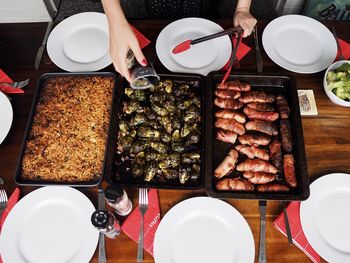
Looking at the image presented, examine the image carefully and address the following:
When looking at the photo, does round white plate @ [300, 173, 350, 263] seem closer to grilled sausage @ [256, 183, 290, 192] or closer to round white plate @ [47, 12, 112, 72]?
grilled sausage @ [256, 183, 290, 192]

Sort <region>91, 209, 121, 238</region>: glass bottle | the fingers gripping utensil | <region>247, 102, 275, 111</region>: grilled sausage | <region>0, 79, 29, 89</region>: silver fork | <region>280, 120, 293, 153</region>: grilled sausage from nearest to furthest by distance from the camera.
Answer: <region>91, 209, 121, 238</region>: glass bottle
the fingers gripping utensil
<region>280, 120, 293, 153</region>: grilled sausage
<region>247, 102, 275, 111</region>: grilled sausage
<region>0, 79, 29, 89</region>: silver fork

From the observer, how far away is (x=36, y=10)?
133 inches

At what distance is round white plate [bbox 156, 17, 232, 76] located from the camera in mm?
1824

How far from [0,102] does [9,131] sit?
0.60 feet

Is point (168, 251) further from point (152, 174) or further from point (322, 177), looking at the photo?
point (322, 177)

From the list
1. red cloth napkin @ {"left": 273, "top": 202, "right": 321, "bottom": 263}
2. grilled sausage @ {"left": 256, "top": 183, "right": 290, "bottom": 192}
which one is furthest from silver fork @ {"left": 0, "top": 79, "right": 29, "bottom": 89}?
red cloth napkin @ {"left": 273, "top": 202, "right": 321, "bottom": 263}

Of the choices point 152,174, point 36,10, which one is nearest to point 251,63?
point 152,174

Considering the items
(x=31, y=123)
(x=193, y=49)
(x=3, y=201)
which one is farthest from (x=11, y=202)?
(x=193, y=49)

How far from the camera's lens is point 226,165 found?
59.8 inches

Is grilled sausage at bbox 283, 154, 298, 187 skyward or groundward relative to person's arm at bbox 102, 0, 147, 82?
groundward

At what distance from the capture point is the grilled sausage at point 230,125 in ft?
5.37

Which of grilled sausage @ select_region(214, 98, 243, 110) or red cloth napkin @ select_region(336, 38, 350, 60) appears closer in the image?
grilled sausage @ select_region(214, 98, 243, 110)

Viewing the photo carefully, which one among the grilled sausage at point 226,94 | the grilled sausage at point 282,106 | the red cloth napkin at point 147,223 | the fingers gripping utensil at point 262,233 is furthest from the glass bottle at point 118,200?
the grilled sausage at point 282,106

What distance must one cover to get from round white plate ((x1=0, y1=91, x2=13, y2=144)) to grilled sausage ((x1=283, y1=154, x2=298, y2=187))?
1469 millimetres
